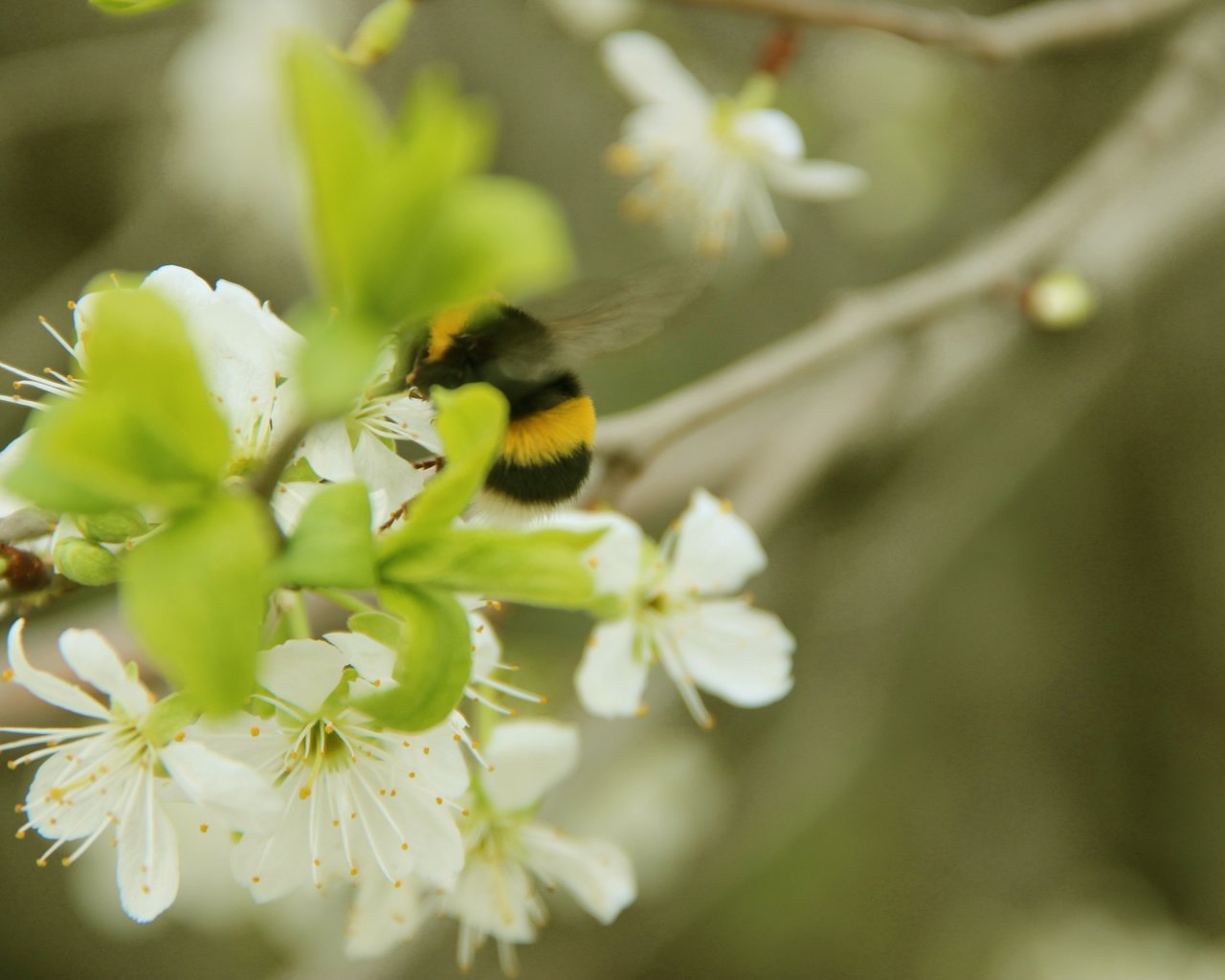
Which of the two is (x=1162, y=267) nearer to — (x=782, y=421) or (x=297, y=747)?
(x=782, y=421)

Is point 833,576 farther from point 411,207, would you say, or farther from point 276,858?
point 411,207

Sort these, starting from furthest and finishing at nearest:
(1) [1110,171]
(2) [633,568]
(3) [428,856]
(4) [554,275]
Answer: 1. (1) [1110,171]
2. (2) [633,568]
3. (3) [428,856]
4. (4) [554,275]

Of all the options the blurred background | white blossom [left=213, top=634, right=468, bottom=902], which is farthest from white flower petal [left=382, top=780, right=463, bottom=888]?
the blurred background

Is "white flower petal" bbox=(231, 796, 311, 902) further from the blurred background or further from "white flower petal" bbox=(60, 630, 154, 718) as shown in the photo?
the blurred background

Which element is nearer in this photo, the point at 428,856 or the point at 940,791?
the point at 428,856

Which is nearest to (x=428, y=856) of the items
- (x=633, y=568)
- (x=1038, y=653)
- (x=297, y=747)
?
(x=297, y=747)

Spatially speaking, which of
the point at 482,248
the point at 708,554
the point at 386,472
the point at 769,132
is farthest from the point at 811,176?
the point at 482,248

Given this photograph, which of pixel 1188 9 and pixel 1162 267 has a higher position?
pixel 1188 9

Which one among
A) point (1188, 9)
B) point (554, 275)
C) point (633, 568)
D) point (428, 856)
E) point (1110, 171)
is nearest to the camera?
point (554, 275)
